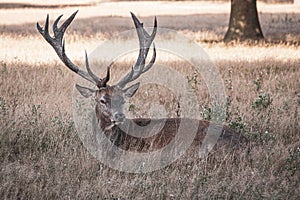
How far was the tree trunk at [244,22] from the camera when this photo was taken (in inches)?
633

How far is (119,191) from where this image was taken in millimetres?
5141

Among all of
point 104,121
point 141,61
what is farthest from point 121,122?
point 141,61

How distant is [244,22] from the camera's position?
16.2 meters

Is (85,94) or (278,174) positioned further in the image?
(85,94)

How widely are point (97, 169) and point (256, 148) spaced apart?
5.53 feet

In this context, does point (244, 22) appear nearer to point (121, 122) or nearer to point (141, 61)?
point (141, 61)

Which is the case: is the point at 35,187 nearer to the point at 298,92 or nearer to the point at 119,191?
the point at 119,191

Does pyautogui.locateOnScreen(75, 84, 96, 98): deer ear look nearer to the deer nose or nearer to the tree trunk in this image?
the deer nose

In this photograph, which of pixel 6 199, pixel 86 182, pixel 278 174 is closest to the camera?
pixel 6 199

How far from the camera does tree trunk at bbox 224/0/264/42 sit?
1608 centimetres

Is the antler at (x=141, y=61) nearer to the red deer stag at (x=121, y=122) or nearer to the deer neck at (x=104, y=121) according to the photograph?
the red deer stag at (x=121, y=122)

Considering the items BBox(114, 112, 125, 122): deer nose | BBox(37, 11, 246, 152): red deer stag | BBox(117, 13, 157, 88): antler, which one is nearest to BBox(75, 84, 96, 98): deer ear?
BBox(37, 11, 246, 152): red deer stag

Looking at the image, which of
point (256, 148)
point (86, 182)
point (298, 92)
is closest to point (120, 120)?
point (86, 182)

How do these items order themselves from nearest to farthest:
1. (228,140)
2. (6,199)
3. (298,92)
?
(6,199) < (228,140) < (298,92)
